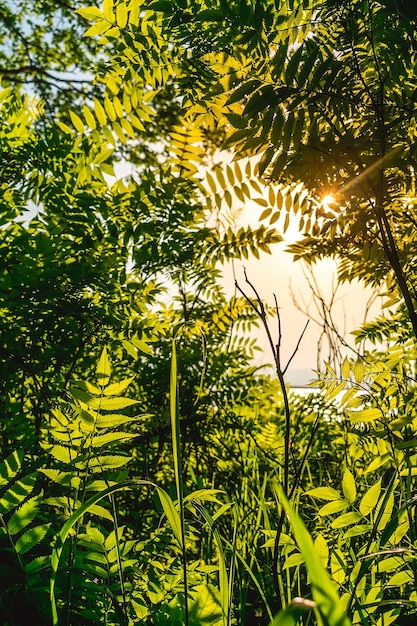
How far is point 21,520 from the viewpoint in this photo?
0.95 m

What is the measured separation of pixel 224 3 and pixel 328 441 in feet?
7.69

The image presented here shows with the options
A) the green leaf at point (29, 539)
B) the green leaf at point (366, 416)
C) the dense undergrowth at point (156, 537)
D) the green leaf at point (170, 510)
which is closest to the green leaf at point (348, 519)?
the dense undergrowth at point (156, 537)

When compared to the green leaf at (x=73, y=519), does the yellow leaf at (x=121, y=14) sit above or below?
above

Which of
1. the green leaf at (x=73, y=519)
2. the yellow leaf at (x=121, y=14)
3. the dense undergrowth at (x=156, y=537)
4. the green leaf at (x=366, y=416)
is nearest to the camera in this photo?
the green leaf at (x=73, y=519)

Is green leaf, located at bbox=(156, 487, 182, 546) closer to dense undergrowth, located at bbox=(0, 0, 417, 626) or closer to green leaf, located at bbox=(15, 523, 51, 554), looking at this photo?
dense undergrowth, located at bbox=(0, 0, 417, 626)

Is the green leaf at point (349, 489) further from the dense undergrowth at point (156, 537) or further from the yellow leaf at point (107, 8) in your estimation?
the yellow leaf at point (107, 8)

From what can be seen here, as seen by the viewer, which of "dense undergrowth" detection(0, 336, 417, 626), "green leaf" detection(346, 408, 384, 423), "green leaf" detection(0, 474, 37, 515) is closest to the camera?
"dense undergrowth" detection(0, 336, 417, 626)

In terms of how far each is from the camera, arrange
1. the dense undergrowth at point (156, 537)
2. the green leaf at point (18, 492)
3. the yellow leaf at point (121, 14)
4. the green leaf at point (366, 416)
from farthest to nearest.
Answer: the yellow leaf at point (121, 14), the green leaf at point (366, 416), the green leaf at point (18, 492), the dense undergrowth at point (156, 537)

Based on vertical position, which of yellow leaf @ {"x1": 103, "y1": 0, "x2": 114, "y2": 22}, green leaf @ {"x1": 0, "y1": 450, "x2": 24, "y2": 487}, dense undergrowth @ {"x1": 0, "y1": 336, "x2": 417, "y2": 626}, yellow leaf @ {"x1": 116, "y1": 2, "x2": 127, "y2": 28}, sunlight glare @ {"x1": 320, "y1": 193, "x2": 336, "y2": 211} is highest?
yellow leaf @ {"x1": 103, "y1": 0, "x2": 114, "y2": 22}

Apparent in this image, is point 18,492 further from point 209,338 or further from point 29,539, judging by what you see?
point 209,338

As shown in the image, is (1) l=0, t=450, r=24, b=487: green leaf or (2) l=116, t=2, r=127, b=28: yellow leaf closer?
(1) l=0, t=450, r=24, b=487: green leaf

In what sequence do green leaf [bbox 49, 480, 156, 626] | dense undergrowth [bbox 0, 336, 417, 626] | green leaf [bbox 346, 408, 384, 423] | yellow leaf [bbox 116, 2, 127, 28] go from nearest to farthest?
green leaf [bbox 49, 480, 156, 626] → dense undergrowth [bbox 0, 336, 417, 626] → green leaf [bbox 346, 408, 384, 423] → yellow leaf [bbox 116, 2, 127, 28]

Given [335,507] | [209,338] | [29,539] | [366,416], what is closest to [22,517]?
[29,539]

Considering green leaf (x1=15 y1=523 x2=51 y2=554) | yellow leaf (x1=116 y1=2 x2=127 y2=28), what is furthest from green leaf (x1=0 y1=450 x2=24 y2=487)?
yellow leaf (x1=116 y1=2 x2=127 y2=28)
